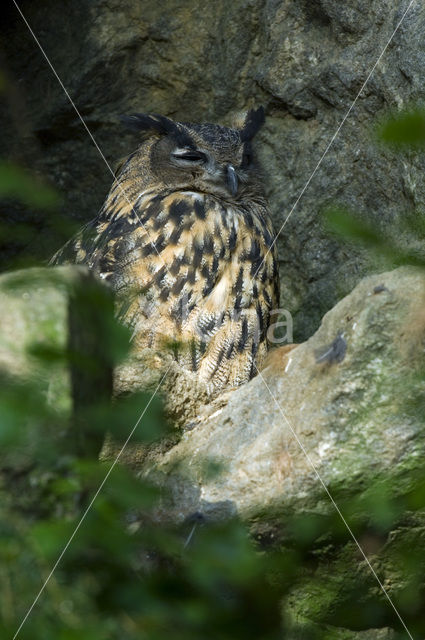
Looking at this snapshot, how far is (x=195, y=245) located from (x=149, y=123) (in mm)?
576

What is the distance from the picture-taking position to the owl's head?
2.68m

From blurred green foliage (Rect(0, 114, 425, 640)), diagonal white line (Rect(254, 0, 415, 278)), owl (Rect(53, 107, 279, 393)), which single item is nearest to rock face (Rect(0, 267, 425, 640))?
owl (Rect(53, 107, 279, 393))

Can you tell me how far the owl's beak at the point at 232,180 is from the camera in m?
2.66

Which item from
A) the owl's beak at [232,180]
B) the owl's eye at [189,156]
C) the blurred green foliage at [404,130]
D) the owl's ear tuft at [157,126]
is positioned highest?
the blurred green foliage at [404,130]

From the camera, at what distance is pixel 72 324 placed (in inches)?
45.0

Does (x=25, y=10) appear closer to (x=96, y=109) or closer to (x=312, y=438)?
(x=96, y=109)

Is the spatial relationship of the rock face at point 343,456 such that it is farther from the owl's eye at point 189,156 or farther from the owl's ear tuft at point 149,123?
the owl's ear tuft at point 149,123

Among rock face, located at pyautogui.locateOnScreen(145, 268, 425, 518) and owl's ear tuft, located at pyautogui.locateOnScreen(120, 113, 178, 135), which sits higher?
owl's ear tuft, located at pyautogui.locateOnScreen(120, 113, 178, 135)


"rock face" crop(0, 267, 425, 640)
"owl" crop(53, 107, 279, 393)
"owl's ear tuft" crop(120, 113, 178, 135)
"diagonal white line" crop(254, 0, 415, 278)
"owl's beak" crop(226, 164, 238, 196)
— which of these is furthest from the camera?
"owl's ear tuft" crop(120, 113, 178, 135)

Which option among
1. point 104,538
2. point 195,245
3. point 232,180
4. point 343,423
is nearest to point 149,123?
point 232,180

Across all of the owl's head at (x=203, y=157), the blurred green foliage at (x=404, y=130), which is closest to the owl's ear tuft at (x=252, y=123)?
the owl's head at (x=203, y=157)

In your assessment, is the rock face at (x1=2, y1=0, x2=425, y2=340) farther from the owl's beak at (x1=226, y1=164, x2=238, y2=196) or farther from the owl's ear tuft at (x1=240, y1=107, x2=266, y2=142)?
the owl's beak at (x1=226, y1=164, x2=238, y2=196)

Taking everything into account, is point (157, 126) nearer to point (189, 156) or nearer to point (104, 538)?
point (189, 156)

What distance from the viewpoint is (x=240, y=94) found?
3.13 m
